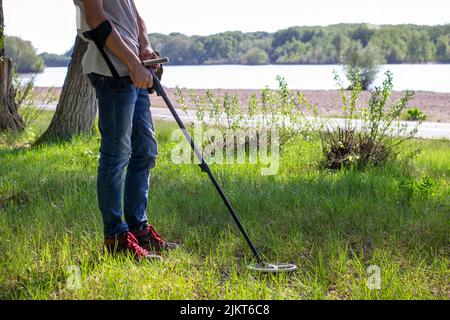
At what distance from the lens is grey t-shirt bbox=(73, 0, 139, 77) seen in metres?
3.44

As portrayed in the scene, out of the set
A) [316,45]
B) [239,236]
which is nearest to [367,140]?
[239,236]

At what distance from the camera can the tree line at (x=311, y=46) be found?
1823cm

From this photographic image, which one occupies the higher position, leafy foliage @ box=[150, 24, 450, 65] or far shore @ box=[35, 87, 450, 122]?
leafy foliage @ box=[150, 24, 450, 65]

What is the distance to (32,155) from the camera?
7062 millimetres

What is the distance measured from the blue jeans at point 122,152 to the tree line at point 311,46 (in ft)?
A: 43.6

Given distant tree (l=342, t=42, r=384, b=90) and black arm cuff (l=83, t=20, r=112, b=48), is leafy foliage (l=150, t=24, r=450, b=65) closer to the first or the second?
distant tree (l=342, t=42, r=384, b=90)

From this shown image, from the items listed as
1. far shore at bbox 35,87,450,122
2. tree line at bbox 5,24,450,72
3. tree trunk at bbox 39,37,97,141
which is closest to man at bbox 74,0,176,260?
tree trunk at bbox 39,37,97,141

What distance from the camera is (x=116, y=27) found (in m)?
3.54

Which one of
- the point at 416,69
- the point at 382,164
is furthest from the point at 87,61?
the point at 416,69

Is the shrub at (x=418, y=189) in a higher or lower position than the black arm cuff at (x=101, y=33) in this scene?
lower

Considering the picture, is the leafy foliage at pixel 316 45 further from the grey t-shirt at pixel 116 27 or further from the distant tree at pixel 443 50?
the grey t-shirt at pixel 116 27

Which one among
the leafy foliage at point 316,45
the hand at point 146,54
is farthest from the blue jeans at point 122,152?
the leafy foliage at point 316,45
